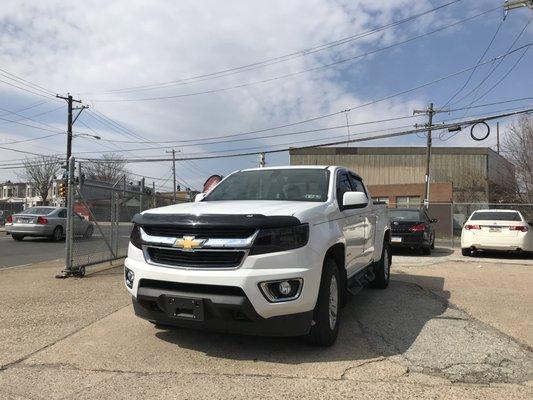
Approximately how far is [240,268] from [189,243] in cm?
53

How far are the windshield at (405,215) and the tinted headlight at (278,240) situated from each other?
36.3ft

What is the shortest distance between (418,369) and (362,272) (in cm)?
245

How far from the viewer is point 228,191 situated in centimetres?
637

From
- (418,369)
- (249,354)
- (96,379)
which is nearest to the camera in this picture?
(96,379)

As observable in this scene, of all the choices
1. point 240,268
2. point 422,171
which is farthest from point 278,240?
point 422,171

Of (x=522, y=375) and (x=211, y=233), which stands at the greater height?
(x=211, y=233)

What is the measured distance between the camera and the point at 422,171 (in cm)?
5209

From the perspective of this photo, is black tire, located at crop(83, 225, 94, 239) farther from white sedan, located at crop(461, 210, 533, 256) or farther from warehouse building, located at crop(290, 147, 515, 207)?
warehouse building, located at crop(290, 147, 515, 207)

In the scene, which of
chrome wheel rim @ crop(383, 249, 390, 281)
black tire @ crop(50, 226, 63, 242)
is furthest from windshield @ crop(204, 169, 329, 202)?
black tire @ crop(50, 226, 63, 242)

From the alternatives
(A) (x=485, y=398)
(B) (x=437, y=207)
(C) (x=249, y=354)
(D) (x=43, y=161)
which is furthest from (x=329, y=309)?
(D) (x=43, y=161)

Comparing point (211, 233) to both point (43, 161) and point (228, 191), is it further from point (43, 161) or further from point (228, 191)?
point (43, 161)

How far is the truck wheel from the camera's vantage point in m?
4.79

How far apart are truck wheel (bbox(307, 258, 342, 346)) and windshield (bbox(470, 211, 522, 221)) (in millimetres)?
10926

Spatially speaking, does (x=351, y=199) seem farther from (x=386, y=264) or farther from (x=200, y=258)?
(x=386, y=264)
